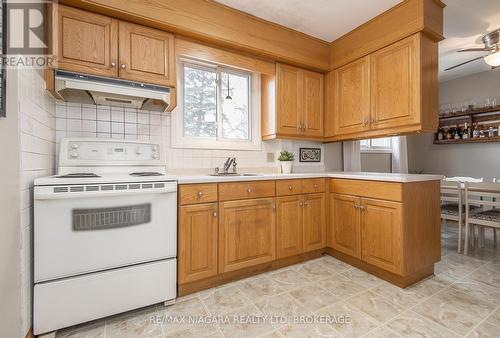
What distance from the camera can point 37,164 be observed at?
1.51m

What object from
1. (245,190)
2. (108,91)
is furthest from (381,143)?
(108,91)

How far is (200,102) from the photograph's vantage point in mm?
2574

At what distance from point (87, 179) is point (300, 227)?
1855mm

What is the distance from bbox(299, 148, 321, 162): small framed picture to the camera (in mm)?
3090

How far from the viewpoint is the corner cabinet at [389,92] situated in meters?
2.17

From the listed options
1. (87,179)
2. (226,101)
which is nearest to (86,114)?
(87,179)

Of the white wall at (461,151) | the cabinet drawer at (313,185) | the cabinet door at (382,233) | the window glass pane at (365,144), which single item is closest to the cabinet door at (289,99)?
the cabinet drawer at (313,185)

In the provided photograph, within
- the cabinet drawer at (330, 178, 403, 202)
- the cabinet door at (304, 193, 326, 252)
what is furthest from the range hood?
the cabinet drawer at (330, 178, 403, 202)

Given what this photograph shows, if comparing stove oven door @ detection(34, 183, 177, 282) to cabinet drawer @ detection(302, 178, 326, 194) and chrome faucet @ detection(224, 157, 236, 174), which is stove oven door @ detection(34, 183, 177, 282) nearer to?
chrome faucet @ detection(224, 157, 236, 174)

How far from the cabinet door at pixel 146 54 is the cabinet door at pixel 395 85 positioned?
198 centimetres

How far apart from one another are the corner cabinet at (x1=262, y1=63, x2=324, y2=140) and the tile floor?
148cm

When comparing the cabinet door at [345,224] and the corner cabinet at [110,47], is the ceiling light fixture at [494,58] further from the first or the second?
the corner cabinet at [110,47]

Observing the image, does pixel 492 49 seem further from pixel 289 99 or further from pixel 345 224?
pixel 345 224

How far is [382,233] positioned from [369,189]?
0.39 m
